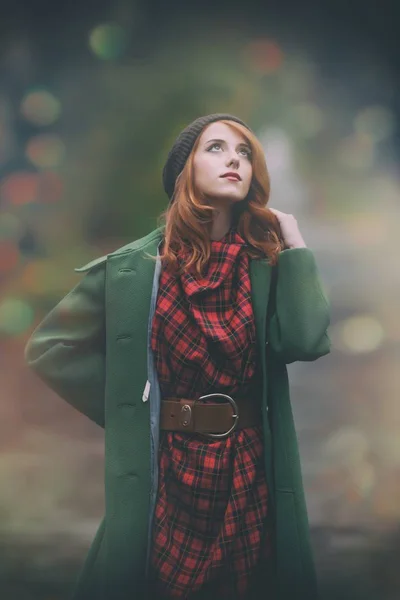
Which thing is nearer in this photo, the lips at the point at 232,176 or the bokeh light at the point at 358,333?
the lips at the point at 232,176

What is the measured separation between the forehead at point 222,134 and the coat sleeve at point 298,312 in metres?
0.35

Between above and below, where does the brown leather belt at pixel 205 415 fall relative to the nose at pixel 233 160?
below

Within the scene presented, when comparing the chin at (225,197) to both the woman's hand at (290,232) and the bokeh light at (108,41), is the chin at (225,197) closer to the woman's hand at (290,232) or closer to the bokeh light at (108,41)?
the woman's hand at (290,232)

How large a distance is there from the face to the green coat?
22cm

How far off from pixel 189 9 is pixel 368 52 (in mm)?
642

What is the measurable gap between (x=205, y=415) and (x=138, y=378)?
0.22 m

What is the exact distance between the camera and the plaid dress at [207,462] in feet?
5.45

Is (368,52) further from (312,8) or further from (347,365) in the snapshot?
(347,365)

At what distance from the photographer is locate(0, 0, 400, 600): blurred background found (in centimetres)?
222

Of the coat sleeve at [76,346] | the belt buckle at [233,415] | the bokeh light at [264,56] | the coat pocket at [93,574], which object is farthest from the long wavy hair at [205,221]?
the coat pocket at [93,574]

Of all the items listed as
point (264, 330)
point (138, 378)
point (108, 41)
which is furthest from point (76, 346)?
point (108, 41)

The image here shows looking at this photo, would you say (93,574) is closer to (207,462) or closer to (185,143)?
(207,462)

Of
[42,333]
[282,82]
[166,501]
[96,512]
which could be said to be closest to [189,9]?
[282,82]

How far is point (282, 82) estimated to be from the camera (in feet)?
7.38
